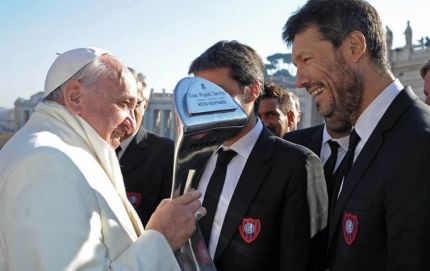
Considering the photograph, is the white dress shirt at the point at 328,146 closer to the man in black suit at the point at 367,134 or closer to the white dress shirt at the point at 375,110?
the man in black suit at the point at 367,134

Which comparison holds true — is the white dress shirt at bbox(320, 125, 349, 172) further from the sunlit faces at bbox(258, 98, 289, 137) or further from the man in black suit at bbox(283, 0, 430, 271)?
the man in black suit at bbox(283, 0, 430, 271)

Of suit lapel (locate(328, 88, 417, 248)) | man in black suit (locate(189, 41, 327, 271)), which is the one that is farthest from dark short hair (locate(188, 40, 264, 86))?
suit lapel (locate(328, 88, 417, 248))

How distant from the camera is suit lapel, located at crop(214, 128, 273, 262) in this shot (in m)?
2.74

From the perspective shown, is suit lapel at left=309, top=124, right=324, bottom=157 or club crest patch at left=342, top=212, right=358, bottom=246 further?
suit lapel at left=309, top=124, right=324, bottom=157

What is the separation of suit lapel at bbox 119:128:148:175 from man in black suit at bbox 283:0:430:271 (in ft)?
6.21

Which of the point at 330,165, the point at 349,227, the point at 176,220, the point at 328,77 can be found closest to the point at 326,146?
the point at 330,165

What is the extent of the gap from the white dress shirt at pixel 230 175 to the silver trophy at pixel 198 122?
2.81 feet

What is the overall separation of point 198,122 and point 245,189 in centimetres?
112

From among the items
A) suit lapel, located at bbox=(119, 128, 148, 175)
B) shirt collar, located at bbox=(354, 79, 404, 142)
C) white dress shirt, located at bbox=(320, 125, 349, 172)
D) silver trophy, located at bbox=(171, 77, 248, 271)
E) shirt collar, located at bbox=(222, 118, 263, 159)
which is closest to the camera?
silver trophy, located at bbox=(171, 77, 248, 271)

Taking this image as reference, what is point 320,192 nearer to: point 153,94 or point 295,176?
point 295,176

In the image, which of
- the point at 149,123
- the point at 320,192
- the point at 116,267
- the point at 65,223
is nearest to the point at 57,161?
the point at 65,223

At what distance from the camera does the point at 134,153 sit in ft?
13.7

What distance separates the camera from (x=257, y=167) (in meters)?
2.86

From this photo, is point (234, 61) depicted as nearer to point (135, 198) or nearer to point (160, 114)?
point (135, 198)
